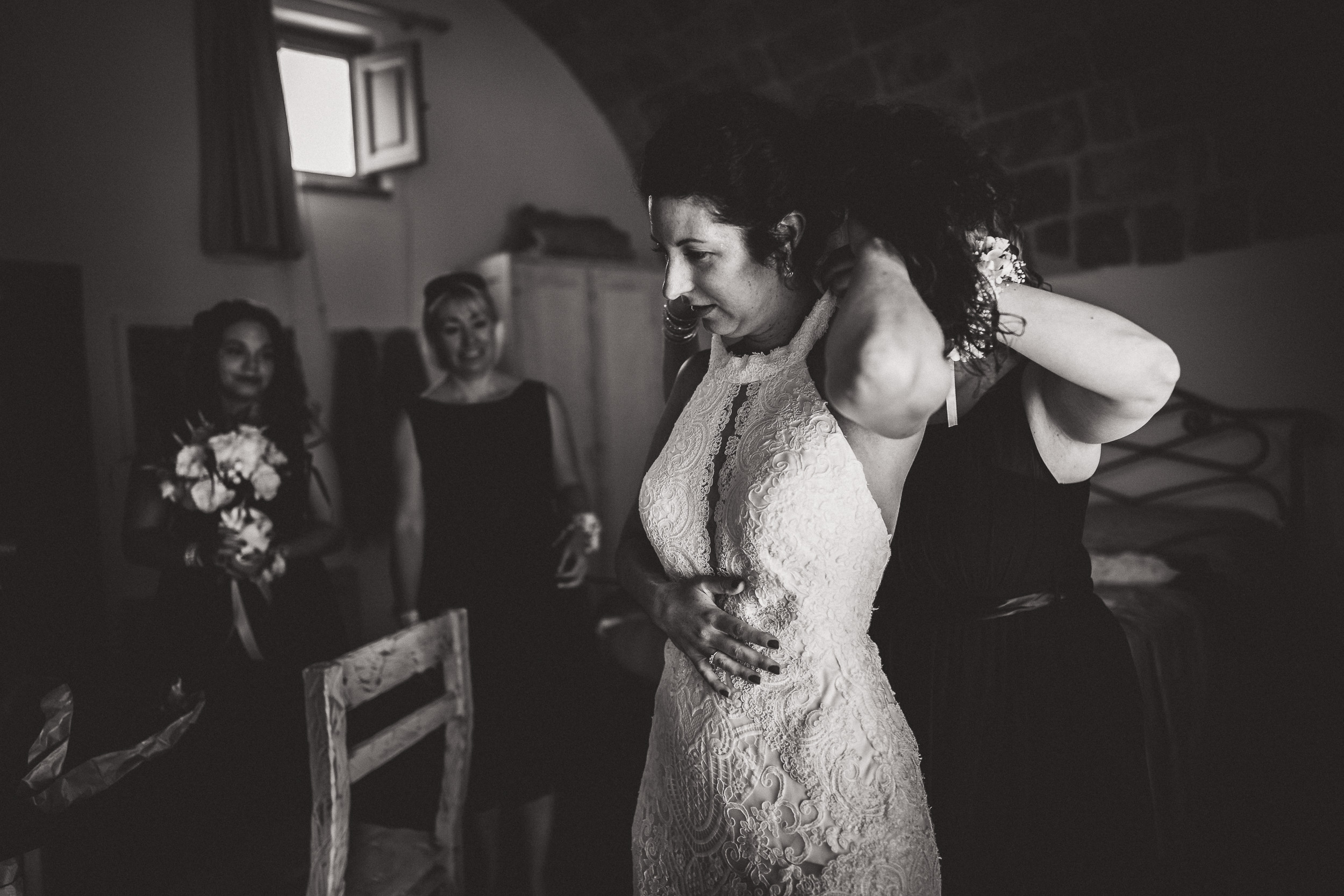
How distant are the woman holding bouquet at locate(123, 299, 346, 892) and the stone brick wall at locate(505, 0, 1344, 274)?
241cm

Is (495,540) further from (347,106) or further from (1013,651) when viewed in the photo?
(347,106)

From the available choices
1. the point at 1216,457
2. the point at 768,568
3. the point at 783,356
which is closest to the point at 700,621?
the point at 768,568

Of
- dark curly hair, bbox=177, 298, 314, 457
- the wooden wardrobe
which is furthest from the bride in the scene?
the wooden wardrobe

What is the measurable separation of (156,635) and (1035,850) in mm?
2387

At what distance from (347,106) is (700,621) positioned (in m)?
4.79

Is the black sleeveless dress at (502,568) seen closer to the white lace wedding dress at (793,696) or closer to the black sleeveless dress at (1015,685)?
the white lace wedding dress at (793,696)

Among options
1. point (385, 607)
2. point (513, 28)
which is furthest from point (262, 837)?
point (513, 28)

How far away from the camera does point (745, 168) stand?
51.0 inches

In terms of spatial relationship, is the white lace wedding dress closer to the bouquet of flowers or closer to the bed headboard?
the bouquet of flowers

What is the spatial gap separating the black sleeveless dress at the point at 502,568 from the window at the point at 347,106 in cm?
242

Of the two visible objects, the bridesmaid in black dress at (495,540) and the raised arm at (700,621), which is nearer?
→ the raised arm at (700,621)

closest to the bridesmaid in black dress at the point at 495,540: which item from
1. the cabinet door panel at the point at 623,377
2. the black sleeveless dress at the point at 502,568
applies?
the black sleeveless dress at the point at 502,568

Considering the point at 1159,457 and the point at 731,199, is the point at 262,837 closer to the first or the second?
the point at 731,199

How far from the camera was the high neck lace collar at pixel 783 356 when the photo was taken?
1349 mm
